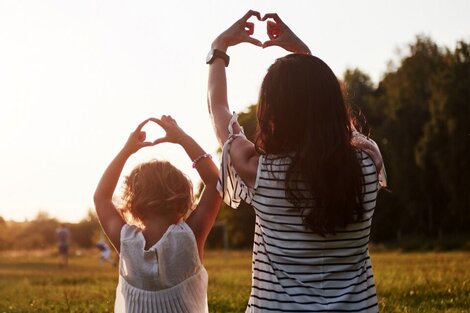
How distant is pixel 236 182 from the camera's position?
3.19m

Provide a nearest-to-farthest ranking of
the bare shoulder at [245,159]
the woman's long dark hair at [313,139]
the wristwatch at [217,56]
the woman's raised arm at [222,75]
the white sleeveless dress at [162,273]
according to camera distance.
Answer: the woman's long dark hair at [313,139], the bare shoulder at [245,159], the woman's raised arm at [222,75], the wristwatch at [217,56], the white sleeveless dress at [162,273]

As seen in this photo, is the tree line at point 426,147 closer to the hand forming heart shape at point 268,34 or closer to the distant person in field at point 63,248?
the distant person in field at point 63,248

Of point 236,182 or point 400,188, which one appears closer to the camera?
point 236,182

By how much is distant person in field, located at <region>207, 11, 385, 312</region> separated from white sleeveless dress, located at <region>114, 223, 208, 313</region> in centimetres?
62

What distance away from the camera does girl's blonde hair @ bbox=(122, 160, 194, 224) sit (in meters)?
3.65

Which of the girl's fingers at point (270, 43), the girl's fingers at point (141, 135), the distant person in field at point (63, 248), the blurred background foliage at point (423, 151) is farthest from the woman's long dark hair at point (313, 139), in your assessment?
the blurred background foliage at point (423, 151)

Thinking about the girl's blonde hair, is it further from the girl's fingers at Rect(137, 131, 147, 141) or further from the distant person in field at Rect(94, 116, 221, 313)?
the girl's fingers at Rect(137, 131, 147, 141)

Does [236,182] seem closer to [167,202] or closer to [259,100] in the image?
[259,100]

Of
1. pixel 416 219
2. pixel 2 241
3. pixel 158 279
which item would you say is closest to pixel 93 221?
pixel 2 241

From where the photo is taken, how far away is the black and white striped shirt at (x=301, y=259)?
3020 mm

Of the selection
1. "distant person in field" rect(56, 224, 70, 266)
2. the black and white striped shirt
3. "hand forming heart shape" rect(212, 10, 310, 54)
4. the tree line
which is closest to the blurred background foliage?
the tree line

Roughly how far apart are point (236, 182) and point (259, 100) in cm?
34

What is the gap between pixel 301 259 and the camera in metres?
3.04

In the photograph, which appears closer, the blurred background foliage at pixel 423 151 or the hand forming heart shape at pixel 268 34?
the hand forming heart shape at pixel 268 34
